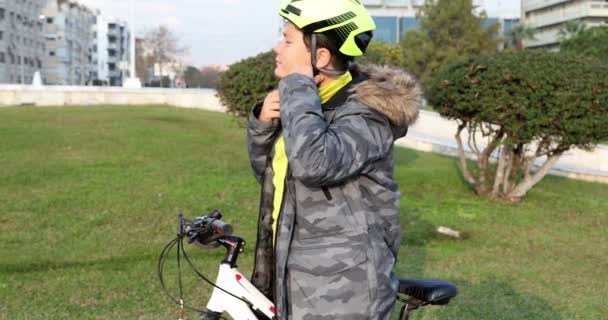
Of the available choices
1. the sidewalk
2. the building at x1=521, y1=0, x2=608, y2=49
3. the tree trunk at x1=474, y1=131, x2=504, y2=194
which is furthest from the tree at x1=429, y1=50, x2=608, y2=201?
the building at x1=521, y1=0, x2=608, y2=49

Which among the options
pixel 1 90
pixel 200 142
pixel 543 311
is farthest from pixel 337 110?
pixel 1 90

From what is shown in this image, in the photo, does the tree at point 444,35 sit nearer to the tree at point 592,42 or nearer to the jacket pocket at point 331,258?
the tree at point 592,42

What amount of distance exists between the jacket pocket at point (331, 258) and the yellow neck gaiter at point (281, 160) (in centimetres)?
14

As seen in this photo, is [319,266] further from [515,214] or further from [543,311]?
[515,214]

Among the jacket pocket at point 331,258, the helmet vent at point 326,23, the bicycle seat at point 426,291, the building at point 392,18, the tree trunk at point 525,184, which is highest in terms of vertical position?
the building at point 392,18

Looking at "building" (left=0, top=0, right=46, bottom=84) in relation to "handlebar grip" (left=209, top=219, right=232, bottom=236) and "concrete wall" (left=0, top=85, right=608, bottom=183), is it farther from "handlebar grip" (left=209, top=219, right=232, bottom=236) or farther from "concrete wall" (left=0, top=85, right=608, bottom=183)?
"handlebar grip" (left=209, top=219, right=232, bottom=236)

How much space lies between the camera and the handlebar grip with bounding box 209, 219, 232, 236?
266 centimetres

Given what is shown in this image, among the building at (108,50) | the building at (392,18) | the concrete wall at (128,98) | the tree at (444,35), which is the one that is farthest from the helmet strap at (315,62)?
the building at (108,50)

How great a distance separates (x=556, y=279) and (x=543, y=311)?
1101mm

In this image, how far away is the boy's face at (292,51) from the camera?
2416 mm

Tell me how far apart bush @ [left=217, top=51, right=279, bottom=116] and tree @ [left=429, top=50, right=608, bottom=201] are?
227cm

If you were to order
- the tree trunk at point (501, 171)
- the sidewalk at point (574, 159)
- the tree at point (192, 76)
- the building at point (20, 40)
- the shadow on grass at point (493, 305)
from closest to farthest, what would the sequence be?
1. the shadow on grass at point (493, 305)
2. the tree trunk at point (501, 171)
3. the sidewalk at point (574, 159)
4. the building at point (20, 40)
5. the tree at point (192, 76)

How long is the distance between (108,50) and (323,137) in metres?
130

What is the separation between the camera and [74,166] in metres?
11.2
